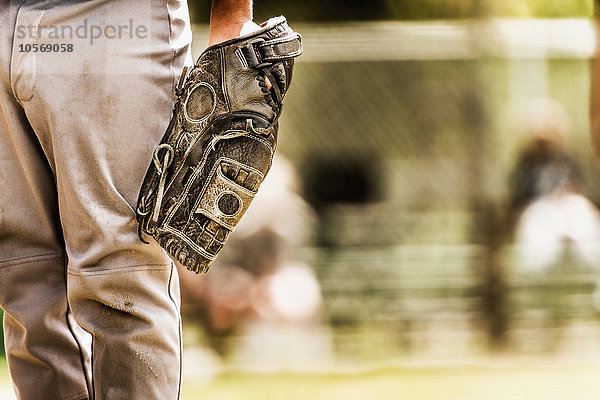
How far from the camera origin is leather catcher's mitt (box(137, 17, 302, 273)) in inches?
60.1

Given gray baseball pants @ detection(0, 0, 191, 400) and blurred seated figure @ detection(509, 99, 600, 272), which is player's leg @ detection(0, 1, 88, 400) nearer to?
gray baseball pants @ detection(0, 0, 191, 400)

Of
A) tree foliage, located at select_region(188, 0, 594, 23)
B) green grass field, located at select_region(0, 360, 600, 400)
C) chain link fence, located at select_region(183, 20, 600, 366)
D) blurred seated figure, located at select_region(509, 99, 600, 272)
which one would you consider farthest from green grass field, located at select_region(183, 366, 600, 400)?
tree foliage, located at select_region(188, 0, 594, 23)

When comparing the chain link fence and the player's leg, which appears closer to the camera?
the player's leg

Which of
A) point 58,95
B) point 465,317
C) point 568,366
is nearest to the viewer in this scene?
point 58,95

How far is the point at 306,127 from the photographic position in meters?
5.65

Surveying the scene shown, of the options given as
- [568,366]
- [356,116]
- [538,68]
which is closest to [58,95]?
[568,366]

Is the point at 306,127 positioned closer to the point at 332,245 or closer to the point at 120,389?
the point at 332,245

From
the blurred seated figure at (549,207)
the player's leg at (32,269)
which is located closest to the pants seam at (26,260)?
the player's leg at (32,269)

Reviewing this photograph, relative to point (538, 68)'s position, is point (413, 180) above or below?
below

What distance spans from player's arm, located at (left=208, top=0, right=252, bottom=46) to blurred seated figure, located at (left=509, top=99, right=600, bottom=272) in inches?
145

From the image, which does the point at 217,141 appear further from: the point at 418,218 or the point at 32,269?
the point at 418,218

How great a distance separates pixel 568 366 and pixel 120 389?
337 cm

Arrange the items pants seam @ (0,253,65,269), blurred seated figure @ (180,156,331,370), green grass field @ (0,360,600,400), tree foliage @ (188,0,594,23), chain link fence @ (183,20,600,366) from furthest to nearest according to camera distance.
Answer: tree foliage @ (188,0,594,23)
chain link fence @ (183,20,600,366)
blurred seated figure @ (180,156,331,370)
green grass field @ (0,360,600,400)
pants seam @ (0,253,65,269)

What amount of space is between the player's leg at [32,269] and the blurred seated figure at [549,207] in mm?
3824
